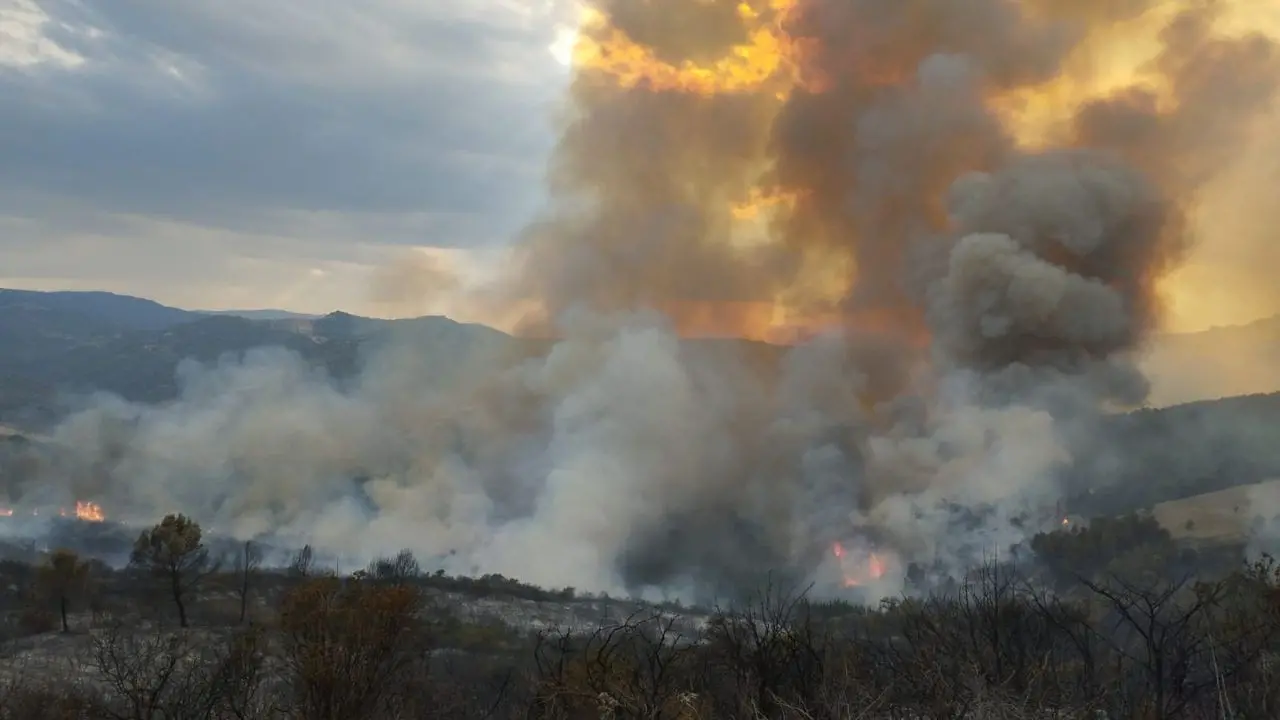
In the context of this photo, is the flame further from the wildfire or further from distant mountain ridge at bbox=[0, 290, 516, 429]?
distant mountain ridge at bbox=[0, 290, 516, 429]

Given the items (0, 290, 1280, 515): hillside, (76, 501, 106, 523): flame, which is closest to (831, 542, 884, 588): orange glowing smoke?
(0, 290, 1280, 515): hillside

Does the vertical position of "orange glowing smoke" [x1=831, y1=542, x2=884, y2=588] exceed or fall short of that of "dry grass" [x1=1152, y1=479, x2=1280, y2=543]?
it falls short

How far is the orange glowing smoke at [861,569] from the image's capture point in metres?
63.8

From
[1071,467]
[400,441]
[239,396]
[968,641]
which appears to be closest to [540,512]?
[400,441]

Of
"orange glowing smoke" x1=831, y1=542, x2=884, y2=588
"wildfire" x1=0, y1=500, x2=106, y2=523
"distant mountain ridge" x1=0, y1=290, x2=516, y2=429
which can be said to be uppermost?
"distant mountain ridge" x1=0, y1=290, x2=516, y2=429

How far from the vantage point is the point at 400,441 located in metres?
100

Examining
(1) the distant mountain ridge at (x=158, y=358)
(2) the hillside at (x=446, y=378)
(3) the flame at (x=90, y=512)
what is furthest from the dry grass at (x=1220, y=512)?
(3) the flame at (x=90, y=512)

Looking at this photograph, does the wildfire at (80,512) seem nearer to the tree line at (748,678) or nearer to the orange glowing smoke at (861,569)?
the tree line at (748,678)

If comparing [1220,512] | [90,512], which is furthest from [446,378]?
[1220,512]

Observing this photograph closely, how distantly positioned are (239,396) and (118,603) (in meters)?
69.1

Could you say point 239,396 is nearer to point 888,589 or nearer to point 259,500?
point 259,500

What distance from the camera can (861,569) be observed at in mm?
65438

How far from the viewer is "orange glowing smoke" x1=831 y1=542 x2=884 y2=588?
209 feet

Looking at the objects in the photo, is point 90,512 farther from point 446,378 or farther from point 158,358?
point 158,358
